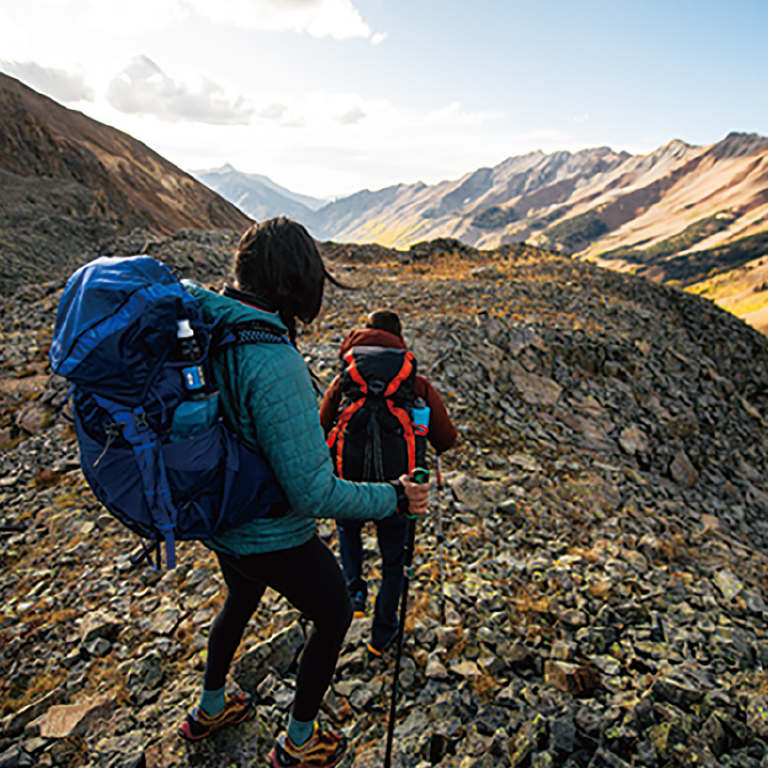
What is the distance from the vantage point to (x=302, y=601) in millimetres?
2598

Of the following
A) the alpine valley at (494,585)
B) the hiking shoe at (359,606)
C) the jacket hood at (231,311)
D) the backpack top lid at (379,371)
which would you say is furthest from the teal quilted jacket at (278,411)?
the hiking shoe at (359,606)

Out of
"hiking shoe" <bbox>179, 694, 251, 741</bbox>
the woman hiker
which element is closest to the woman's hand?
the woman hiker

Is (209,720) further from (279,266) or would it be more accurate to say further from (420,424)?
(279,266)

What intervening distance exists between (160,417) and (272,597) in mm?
3850

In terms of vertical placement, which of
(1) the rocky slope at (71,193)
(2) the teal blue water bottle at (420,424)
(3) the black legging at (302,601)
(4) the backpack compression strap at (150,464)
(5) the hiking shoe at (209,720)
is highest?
(1) the rocky slope at (71,193)

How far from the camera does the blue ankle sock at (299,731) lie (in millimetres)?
2941

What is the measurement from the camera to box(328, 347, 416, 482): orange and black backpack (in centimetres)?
397

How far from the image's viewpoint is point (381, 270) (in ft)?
74.4

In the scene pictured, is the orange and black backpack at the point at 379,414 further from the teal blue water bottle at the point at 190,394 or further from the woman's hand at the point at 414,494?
the teal blue water bottle at the point at 190,394

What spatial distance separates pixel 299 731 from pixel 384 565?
1.52 meters

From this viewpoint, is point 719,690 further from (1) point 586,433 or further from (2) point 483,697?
(1) point 586,433

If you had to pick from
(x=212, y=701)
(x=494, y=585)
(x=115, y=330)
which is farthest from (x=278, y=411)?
(x=494, y=585)

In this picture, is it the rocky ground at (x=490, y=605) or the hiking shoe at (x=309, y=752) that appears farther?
the rocky ground at (x=490, y=605)

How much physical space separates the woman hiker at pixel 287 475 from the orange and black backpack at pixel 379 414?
1.29 m
